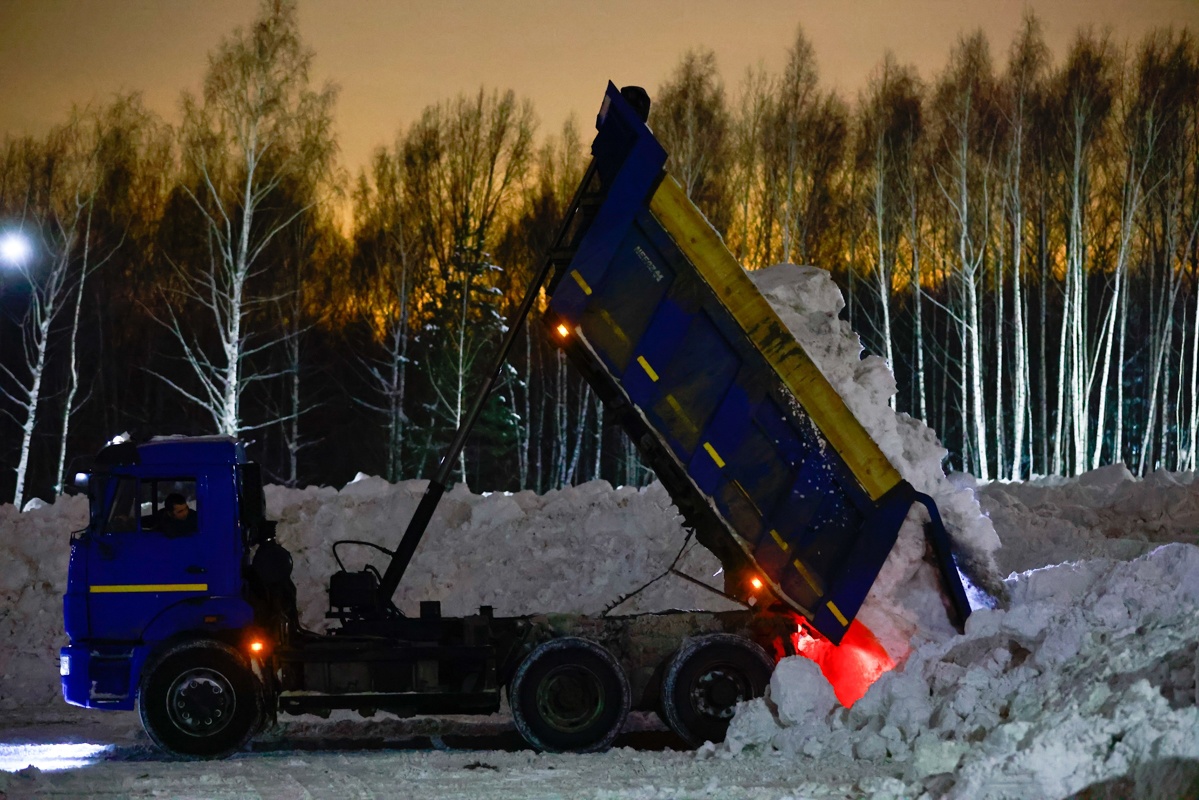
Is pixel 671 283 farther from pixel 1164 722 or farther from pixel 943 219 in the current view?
pixel 943 219

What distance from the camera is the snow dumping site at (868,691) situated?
6480mm

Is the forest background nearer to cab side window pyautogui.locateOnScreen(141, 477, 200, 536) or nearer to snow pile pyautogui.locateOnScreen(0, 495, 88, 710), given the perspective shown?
snow pile pyautogui.locateOnScreen(0, 495, 88, 710)

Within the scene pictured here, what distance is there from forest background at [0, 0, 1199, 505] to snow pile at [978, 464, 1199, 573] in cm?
942

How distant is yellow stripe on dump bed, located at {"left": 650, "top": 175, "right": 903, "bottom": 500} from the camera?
9.15m

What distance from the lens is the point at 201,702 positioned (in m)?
9.34

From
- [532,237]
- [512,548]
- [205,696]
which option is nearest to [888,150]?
[532,237]

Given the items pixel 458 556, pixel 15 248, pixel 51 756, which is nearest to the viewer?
pixel 51 756

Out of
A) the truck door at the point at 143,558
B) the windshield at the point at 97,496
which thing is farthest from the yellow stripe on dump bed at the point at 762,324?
the windshield at the point at 97,496

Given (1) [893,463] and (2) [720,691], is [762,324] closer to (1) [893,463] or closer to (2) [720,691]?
(1) [893,463]

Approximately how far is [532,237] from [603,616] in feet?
101

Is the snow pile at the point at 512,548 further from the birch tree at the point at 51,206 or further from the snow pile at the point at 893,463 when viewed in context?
the birch tree at the point at 51,206

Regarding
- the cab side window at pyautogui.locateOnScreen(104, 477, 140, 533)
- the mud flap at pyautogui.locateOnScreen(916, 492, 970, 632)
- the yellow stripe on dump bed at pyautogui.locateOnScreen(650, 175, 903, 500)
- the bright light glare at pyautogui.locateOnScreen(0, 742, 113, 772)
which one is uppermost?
the yellow stripe on dump bed at pyautogui.locateOnScreen(650, 175, 903, 500)

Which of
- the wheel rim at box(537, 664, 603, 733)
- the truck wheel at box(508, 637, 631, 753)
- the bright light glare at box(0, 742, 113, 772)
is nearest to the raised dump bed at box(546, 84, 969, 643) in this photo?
the truck wheel at box(508, 637, 631, 753)

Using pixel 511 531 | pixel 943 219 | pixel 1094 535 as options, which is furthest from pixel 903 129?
pixel 511 531
